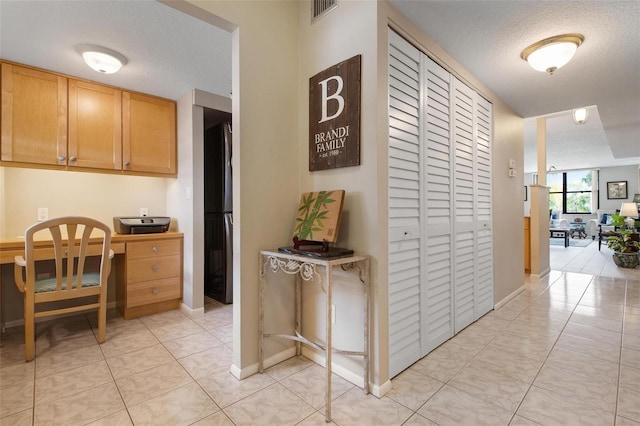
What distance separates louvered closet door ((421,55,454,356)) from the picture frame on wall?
11.7 meters

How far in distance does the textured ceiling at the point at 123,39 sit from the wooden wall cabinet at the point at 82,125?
0.45 feet

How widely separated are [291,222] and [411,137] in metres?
0.99

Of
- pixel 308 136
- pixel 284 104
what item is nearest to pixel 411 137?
pixel 308 136

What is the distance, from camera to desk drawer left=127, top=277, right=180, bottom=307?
110 inches

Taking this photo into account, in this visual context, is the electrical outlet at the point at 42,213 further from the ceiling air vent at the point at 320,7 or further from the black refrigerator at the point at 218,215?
Answer: the ceiling air vent at the point at 320,7

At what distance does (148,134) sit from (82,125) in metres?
0.54

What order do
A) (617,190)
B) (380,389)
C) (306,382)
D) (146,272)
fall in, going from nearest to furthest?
1. (380,389)
2. (306,382)
3. (146,272)
4. (617,190)

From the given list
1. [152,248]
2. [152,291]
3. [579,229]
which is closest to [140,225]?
[152,248]

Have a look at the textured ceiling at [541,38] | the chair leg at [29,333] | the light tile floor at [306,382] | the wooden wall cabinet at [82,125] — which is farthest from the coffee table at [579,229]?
the chair leg at [29,333]

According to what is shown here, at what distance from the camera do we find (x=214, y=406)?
1.54m

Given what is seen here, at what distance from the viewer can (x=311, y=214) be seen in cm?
182

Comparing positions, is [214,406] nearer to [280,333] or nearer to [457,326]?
[280,333]

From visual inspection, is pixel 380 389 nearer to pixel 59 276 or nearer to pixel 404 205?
pixel 404 205

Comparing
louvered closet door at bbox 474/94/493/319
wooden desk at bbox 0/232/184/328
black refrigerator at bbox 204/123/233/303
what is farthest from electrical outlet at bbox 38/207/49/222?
louvered closet door at bbox 474/94/493/319
